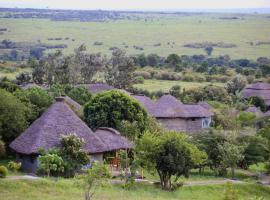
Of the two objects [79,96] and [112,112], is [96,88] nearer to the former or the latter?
[79,96]

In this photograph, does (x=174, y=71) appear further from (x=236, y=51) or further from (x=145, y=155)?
(x=145, y=155)

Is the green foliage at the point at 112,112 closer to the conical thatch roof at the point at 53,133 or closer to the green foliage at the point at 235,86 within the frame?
the conical thatch roof at the point at 53,133

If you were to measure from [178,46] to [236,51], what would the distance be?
17.6m

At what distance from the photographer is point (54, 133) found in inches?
1649

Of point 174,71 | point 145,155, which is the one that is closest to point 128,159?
point 145,155

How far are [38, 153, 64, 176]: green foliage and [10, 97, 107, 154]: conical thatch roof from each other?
6.48 ft

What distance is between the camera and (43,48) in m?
158

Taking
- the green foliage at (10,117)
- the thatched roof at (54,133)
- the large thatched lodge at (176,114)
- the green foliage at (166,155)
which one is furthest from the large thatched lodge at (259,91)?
the green foliage at (10,117)

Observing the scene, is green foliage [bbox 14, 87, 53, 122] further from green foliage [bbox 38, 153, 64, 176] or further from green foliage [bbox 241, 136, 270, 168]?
green foliage [bbox 241, 136, 270, 168]

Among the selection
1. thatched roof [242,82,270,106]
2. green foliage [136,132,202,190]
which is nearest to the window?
thatched roof [242,82,270,106]

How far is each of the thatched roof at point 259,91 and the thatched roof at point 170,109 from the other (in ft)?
68.5

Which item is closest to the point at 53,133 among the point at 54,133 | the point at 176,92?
the point at 54,133

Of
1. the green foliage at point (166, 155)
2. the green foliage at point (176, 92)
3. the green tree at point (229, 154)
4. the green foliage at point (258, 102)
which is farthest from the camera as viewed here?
the green foliage at point (176, 92)

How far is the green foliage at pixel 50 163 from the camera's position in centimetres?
3747
